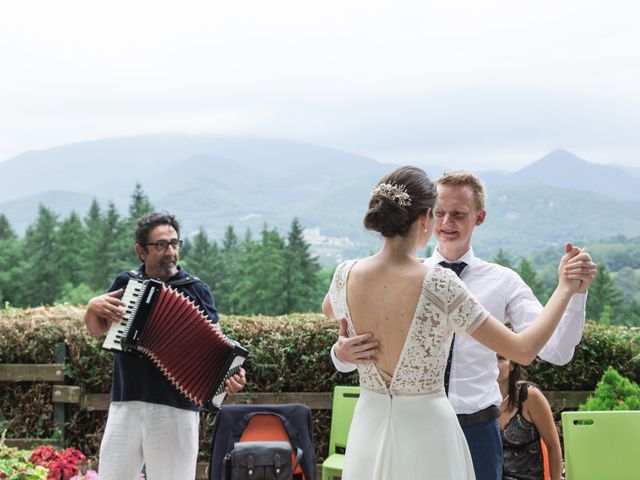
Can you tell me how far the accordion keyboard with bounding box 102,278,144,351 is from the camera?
3.79m

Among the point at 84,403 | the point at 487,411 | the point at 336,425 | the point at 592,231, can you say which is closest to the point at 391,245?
the point at 487,411

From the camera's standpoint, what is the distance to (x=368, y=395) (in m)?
2.56

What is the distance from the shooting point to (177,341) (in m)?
3.92

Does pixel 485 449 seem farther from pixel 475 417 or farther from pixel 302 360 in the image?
pixel 302 360

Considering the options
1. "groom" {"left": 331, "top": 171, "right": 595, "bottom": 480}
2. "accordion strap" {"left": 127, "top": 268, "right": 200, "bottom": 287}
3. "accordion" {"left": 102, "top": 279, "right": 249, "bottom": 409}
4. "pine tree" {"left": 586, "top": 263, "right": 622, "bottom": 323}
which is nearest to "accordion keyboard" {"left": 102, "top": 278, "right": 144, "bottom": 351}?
"accordion" {"left": 102, "top": 279, "right": 249, "bottom": 409}

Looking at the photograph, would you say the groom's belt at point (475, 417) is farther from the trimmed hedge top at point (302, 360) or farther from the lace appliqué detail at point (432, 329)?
the trimmed hedge top at point (302, 360)

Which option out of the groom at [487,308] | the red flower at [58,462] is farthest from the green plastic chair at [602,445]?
the red flower at [58,462]

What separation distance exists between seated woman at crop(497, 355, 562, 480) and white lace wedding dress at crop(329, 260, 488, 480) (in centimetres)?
157

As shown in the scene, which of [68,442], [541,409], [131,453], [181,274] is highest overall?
[181,274]

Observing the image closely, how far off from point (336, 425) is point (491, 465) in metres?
2.40

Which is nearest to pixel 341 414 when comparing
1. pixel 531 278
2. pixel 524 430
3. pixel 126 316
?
pixel 524 430

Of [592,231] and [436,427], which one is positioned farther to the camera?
[592,231]

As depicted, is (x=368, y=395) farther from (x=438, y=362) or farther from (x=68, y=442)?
(x=68, y=442)

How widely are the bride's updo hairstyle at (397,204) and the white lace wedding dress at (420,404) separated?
0.60 ft
